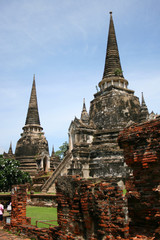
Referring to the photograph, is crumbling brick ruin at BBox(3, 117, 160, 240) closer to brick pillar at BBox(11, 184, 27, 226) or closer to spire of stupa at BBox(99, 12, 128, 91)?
brick pillar at BBox(11, 184, 27, 226)

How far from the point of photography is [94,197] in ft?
17.4

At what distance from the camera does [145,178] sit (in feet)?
15.3

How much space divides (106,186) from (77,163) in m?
16.6

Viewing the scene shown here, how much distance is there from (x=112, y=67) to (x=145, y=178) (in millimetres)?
24689

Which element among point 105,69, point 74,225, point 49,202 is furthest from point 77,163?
point 74,225

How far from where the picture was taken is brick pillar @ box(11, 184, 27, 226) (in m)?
9.52

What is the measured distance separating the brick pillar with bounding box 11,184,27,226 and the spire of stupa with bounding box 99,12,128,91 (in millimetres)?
18341

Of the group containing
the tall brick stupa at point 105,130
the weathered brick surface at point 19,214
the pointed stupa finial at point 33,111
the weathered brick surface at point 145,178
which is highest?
the pointed stupa finial at point 33,111

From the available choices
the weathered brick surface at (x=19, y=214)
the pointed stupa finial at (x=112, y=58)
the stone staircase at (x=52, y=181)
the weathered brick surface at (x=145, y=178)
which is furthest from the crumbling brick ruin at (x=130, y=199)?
the pointed stupa finial at (x=112, y=58)

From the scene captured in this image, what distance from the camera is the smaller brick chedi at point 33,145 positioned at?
3555 centimetres

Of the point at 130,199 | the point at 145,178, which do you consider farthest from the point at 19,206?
the point at 145,178

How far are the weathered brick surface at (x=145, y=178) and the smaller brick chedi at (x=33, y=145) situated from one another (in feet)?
99.6

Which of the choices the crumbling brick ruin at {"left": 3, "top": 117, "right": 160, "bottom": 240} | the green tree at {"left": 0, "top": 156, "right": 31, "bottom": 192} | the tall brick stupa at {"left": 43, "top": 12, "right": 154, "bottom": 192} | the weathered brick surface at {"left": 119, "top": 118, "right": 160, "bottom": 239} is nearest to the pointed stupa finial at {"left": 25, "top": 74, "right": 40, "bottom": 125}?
the tall brick stupa at {"left": 43, "top": 12, "right": 154, "bottom": 192}

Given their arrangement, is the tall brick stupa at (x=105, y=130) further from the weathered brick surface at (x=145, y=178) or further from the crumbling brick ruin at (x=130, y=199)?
the weathered brick surface at (x=145, y=178)
